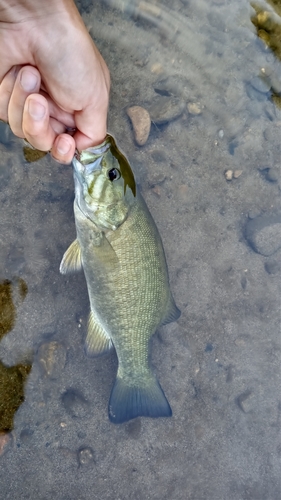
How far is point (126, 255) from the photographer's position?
3.32 m

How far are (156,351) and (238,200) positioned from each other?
178 cm

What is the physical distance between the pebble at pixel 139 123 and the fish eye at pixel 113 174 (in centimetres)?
122

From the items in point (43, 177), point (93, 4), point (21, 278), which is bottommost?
point (21, 278)

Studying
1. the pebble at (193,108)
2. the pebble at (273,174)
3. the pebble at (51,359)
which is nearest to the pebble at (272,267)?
the pebble at (273,174)

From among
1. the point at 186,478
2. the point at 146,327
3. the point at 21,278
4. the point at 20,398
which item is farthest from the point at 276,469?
the point at 21,278

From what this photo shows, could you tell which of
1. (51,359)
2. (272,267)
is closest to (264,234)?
(272,267)

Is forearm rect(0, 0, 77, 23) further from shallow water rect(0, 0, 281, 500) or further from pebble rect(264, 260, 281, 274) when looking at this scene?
pebble rect(264, 260, 281, 274)

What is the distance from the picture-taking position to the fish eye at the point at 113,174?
3.06 metres

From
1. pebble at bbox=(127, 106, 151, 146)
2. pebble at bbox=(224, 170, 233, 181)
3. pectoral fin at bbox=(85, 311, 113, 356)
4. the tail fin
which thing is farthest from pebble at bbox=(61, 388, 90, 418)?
pebble at bbox=(224, 170, 233, 181)

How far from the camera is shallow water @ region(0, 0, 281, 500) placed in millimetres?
3939

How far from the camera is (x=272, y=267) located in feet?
14.7

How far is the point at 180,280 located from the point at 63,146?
212 cm

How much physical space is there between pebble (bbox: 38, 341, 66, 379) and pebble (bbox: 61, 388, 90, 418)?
0.67 feet

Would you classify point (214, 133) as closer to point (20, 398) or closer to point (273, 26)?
point (273, 26)
